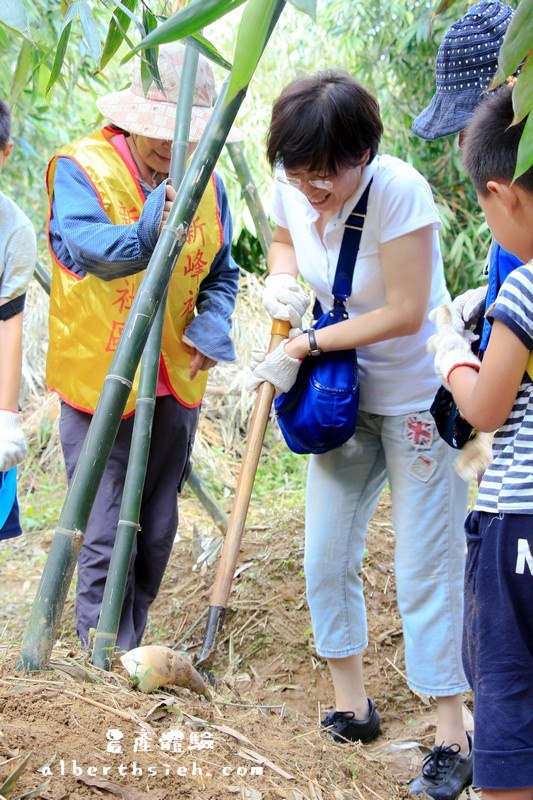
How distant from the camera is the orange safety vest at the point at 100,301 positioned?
2.62 metres

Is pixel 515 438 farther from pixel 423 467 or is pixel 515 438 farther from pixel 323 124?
pixel 323 124

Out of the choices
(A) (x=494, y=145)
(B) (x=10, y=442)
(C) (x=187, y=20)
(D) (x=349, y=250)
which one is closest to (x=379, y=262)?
(D) (x=349, y=250)

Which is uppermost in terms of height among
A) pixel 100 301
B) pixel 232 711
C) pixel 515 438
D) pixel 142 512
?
pixel 100 301

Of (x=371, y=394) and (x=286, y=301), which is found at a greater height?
(x=286, y=301)

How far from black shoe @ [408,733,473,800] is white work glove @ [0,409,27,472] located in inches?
52.3

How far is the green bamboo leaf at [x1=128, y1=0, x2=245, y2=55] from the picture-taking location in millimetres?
1023

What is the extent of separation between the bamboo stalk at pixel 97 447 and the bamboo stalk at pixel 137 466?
0.23 m

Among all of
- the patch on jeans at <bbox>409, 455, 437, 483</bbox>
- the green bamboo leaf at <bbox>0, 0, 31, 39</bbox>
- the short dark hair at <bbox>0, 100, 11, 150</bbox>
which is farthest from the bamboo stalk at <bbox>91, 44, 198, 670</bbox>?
the green bamboo leaf at <bbox>0, 0, 31, 39</bbox>

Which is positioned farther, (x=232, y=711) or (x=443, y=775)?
(x=443, y=775)

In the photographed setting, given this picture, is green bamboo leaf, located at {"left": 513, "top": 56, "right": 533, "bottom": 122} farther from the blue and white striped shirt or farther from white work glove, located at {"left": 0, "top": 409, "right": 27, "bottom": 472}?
white work glove, located at {"left": 0, "top": 409, "right": 27, "bottom": 472}

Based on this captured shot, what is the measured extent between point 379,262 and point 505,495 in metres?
0.89

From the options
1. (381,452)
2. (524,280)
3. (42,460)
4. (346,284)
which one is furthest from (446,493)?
(42,460)

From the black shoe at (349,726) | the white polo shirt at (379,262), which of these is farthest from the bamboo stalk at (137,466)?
the black shoe at (349,726)

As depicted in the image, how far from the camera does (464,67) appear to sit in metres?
2.23
